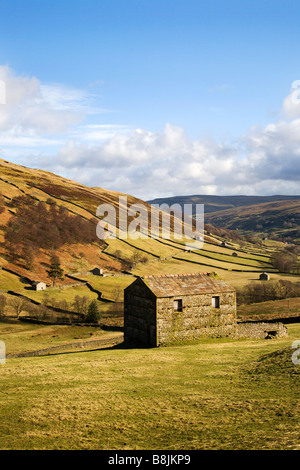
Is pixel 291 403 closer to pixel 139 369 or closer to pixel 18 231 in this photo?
pixel 139 369

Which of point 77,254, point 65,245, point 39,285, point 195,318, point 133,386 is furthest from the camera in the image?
point 65,245

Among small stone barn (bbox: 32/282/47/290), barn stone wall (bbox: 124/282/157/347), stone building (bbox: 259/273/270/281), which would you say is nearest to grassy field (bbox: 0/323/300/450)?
barn stone wall (bbox: 124/282/157/347)

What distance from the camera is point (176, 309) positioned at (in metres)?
37.7

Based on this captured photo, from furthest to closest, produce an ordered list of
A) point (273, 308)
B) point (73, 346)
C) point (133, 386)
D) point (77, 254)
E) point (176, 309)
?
point (77, 254)
point (273, 308)
point (73, 346)
point (176, 309)
point (133, 386)

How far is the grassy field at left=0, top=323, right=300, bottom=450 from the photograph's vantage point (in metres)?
14.8

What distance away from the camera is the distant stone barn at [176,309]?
122ft

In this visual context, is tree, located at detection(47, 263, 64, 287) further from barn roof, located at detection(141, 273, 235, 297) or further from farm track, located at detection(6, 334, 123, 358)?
barn roof, located at detection(141, 273, 235, 297)

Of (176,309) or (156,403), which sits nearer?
(156,403)

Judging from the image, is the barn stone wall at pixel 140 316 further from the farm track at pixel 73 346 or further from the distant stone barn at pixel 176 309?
the farm track at pixel 73 346

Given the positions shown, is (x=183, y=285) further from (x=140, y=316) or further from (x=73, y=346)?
(x=73, y=346)

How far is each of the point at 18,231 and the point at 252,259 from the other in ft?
249

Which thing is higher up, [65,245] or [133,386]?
[65,245]

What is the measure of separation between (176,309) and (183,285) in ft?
9.21

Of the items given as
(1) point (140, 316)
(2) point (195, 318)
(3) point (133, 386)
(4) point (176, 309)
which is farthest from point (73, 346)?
(3) point (133, 386)
